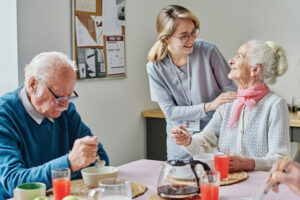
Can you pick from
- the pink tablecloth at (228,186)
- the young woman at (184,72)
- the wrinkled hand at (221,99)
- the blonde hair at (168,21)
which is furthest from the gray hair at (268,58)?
the pink tablecloth at (228,186)

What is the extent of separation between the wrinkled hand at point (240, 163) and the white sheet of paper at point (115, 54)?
5.94 feet

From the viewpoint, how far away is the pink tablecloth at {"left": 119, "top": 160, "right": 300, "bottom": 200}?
1.62 m

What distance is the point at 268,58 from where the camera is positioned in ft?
7.77

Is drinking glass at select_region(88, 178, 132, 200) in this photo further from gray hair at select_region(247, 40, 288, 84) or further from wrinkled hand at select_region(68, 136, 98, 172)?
gray hair at select_region(247, 40, 288, 84)

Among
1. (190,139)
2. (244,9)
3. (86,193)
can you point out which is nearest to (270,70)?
(190,139)

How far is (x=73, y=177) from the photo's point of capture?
1.93 meters

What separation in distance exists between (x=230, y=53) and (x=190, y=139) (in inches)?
85.3

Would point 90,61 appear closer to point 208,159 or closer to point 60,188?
point 208,159

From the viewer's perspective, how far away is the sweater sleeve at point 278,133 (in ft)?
7.05

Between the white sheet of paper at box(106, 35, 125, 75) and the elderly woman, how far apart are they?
4.39 feet

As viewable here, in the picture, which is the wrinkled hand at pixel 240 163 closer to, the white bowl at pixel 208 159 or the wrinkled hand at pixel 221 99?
the white bowl at pixel 208 159

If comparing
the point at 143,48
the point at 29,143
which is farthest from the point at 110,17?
the point at 29,143

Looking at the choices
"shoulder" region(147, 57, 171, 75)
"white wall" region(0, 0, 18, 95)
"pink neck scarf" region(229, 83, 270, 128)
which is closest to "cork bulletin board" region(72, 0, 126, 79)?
"white wall" region(0, 0, 18, 95)

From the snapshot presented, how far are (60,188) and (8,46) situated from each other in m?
1.51
